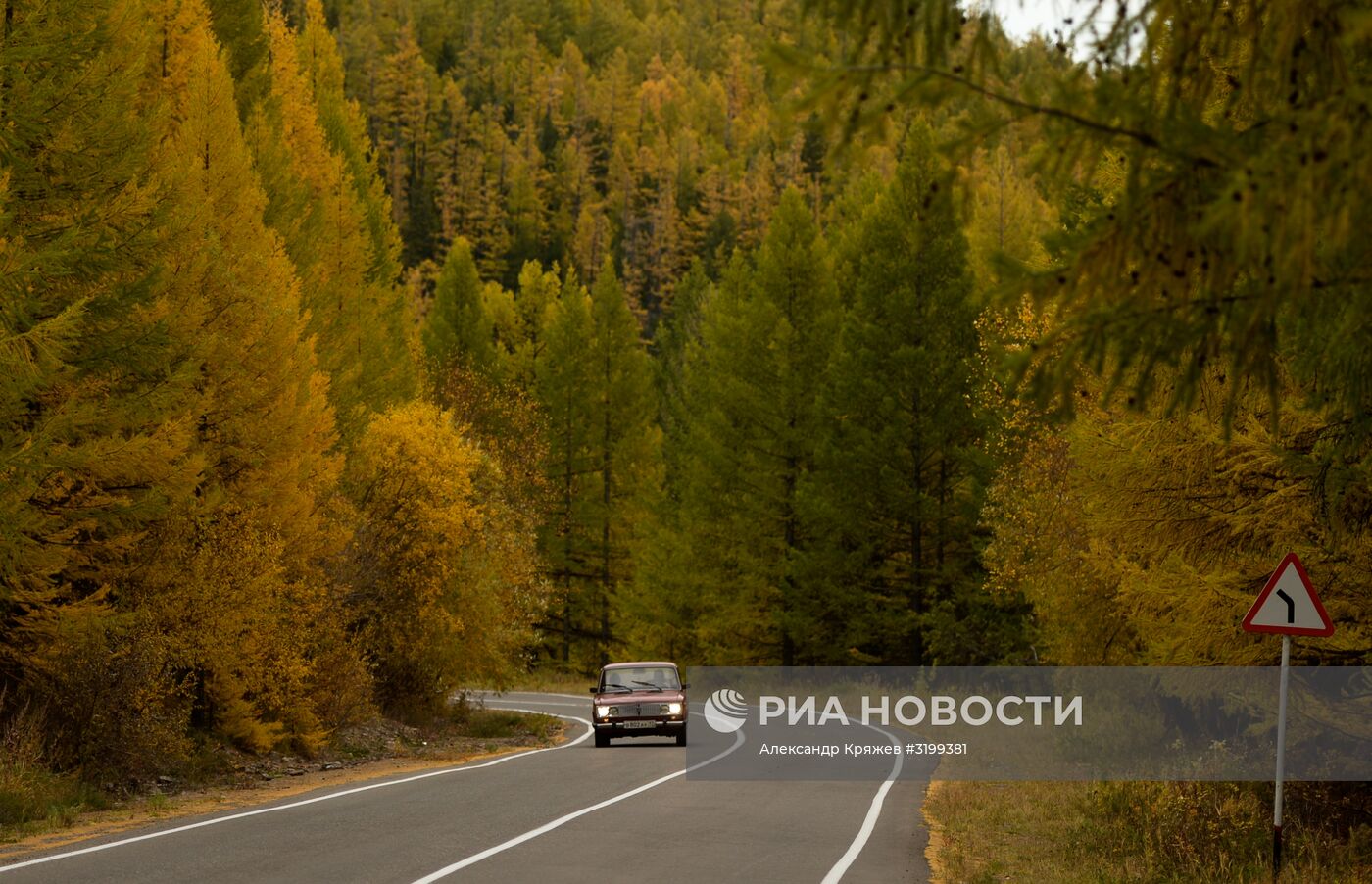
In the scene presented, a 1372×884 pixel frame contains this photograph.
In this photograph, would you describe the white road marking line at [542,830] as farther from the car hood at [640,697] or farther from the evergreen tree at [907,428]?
the evergreen tree at [907,428]

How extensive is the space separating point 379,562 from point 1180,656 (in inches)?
748

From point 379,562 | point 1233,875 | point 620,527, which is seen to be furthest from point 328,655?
point 620,527

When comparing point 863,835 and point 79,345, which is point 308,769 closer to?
point 79,345

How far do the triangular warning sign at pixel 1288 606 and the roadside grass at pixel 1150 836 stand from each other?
1.92 m

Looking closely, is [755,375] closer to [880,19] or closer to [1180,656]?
[1180,656]

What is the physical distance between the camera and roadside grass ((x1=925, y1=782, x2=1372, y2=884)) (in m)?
11.7

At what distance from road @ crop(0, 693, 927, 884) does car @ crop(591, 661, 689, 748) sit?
21.6 ft

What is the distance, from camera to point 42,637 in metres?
18.8

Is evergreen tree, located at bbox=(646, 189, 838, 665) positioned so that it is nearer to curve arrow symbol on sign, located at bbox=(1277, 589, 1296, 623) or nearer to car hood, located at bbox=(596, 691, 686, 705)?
car hood, located at bbox=(596, 691, 686, 705)

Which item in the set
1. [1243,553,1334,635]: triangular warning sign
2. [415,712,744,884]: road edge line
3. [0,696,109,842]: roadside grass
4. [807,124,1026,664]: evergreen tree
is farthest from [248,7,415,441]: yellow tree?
[1243,553,1334,635]: triangular warning sign

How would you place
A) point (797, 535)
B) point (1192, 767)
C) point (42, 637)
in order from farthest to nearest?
point (797, 535)
point (42, 637)
point (1192, 767)

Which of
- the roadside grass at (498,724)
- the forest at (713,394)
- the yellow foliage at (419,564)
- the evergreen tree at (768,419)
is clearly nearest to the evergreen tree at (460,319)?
the forest at (713,394)

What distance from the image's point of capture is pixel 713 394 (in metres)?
47.2

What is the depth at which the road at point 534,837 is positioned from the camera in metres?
11.1
